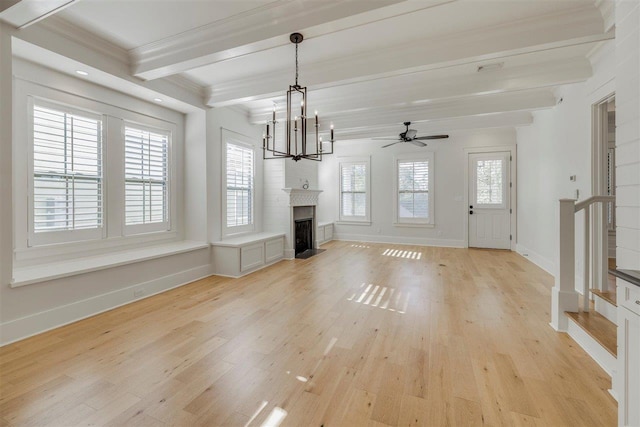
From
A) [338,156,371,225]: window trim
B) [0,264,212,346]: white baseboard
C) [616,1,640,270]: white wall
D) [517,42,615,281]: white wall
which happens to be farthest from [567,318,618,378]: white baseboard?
[338,156,371,225]: window trim

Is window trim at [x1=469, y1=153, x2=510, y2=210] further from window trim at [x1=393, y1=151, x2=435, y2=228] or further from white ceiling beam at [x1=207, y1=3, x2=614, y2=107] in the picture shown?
white ceiling beam at [x1=207, y1=3, x2=614, y2=107]

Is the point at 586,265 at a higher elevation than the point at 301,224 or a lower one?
lower

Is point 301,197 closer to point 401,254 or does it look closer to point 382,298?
point 401,254

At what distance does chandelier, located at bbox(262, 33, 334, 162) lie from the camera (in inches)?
107

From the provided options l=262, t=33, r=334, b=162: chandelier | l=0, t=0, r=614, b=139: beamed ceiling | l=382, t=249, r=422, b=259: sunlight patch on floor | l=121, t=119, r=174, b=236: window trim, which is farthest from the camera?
l=382, t=249, r=422, b=259: sunlight patch on floor

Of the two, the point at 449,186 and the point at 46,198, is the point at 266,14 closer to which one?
the point at 46,198

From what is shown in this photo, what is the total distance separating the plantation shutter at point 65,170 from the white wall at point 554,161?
5226 millimetres

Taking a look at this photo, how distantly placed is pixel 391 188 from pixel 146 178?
6041mm

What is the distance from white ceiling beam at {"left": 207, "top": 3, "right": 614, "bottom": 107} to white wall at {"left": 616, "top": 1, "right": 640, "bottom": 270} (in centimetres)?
119

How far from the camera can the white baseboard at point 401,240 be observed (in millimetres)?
7340

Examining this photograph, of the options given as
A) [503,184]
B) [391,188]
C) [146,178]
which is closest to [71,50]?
[146,178]

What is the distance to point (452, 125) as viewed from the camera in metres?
6.05

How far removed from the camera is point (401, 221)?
25.8 feet

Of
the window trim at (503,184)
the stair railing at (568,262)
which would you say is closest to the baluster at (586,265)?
the stair railing at (568,262)
